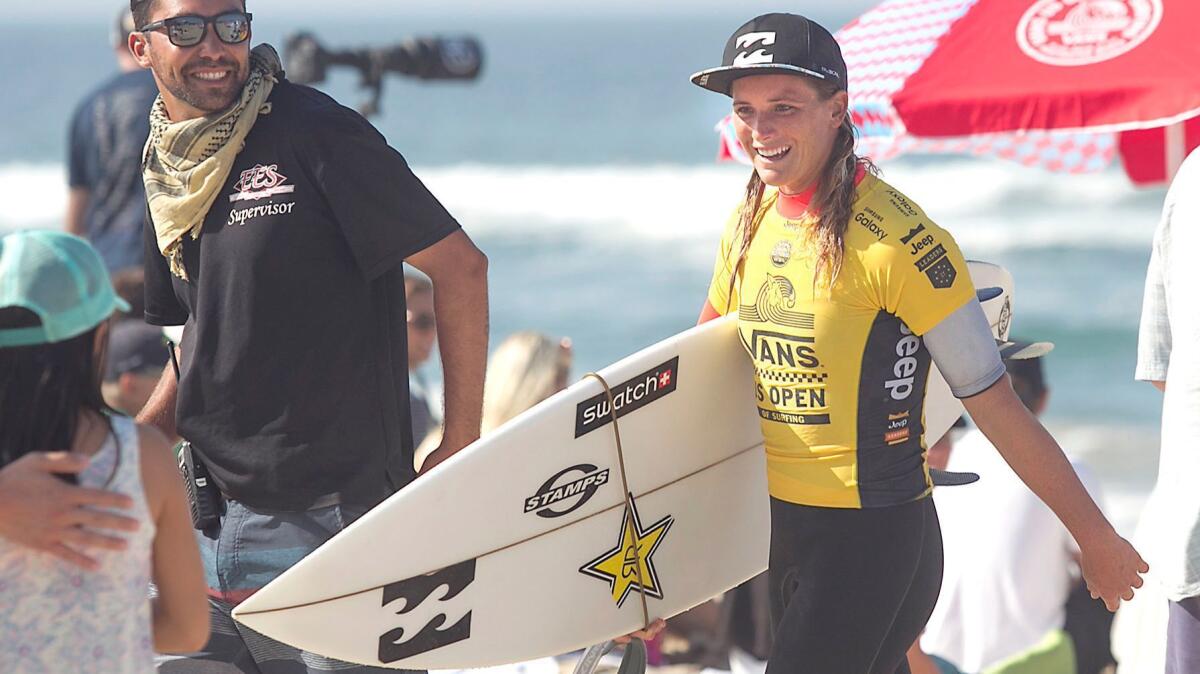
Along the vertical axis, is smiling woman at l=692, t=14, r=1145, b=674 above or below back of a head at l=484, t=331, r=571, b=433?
above

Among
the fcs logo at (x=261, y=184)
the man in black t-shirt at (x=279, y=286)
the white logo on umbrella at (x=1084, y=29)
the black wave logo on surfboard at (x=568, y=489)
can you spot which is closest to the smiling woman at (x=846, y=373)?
the black wave logo on surfboard at (x=568, y=489)

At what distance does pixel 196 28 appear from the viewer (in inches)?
98.3

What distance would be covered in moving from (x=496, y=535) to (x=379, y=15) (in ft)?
408

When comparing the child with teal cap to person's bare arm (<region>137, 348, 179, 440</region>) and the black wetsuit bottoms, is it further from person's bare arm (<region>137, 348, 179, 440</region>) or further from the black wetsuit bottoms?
the black wetsuit bottoms

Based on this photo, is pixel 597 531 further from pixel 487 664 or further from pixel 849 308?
pixel 849 308

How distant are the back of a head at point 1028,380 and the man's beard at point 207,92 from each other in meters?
2.69

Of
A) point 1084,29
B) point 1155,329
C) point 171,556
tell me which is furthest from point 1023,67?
point 171,556

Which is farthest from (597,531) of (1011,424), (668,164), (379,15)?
(379,15)

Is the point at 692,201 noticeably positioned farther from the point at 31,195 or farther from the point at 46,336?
the point at 46,336

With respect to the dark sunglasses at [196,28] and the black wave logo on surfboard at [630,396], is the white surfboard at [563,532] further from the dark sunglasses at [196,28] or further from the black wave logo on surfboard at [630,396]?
the dark sunglasses at [196,28]

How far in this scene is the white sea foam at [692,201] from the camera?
65.8ft

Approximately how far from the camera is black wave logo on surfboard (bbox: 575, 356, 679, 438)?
274 cm

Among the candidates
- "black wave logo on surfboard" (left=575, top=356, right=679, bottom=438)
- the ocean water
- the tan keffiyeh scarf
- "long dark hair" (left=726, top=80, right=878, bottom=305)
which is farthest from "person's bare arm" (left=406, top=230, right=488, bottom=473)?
the ocean water

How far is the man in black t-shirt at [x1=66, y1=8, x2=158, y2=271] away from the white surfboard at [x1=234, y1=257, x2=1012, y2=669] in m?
2.77
